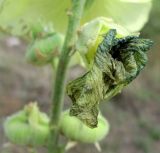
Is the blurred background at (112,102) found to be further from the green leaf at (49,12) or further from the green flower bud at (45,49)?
the green flower bud at (45,49)

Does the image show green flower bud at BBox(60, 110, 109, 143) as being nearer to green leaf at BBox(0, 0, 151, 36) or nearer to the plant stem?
the plant stem

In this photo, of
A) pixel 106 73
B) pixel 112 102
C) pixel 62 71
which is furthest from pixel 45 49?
pixel 112 102

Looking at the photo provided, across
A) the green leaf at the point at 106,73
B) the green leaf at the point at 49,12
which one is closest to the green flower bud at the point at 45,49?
the green leaf at the point at 49,12

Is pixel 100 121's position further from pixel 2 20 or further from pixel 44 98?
pixel 44 98

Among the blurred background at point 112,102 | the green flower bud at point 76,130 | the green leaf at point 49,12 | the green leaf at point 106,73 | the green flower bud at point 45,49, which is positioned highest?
the blurred background at point 112,102

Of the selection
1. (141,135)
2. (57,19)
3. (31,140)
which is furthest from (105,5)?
(141,135)

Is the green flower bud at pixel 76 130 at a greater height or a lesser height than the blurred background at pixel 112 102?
lesser
